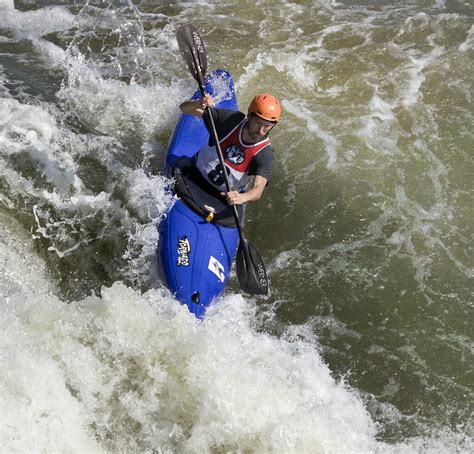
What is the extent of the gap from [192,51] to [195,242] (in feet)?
6.09

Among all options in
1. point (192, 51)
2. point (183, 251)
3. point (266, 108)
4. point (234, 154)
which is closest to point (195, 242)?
point (183, 251)

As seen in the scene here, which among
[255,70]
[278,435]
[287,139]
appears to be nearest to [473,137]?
[287,139]

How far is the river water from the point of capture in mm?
3635

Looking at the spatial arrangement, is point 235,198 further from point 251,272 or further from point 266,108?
point 266,108

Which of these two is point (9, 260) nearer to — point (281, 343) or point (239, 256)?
point (239, 256)

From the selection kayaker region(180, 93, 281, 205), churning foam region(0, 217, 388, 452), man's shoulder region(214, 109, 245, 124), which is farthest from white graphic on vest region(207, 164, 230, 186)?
churning foam region(0, 217, 388, 452)

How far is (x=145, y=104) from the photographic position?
682 centimetres

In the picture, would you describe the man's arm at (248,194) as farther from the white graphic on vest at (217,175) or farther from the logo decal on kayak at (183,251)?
the logo decal on kayak at (183,251)

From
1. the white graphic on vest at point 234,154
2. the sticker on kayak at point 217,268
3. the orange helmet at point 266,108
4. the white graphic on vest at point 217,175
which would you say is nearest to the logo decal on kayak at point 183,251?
the sticker on kayak at point 217,268

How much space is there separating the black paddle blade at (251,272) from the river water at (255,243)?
0.20 meters

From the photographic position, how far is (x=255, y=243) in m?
5.41

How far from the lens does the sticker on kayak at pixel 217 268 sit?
4711 mm

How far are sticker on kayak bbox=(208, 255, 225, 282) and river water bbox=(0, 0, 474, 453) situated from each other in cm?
22

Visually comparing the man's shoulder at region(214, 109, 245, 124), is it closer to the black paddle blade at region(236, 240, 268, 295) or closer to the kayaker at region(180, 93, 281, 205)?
the kayaker at region(180, 93, 281, 205)
